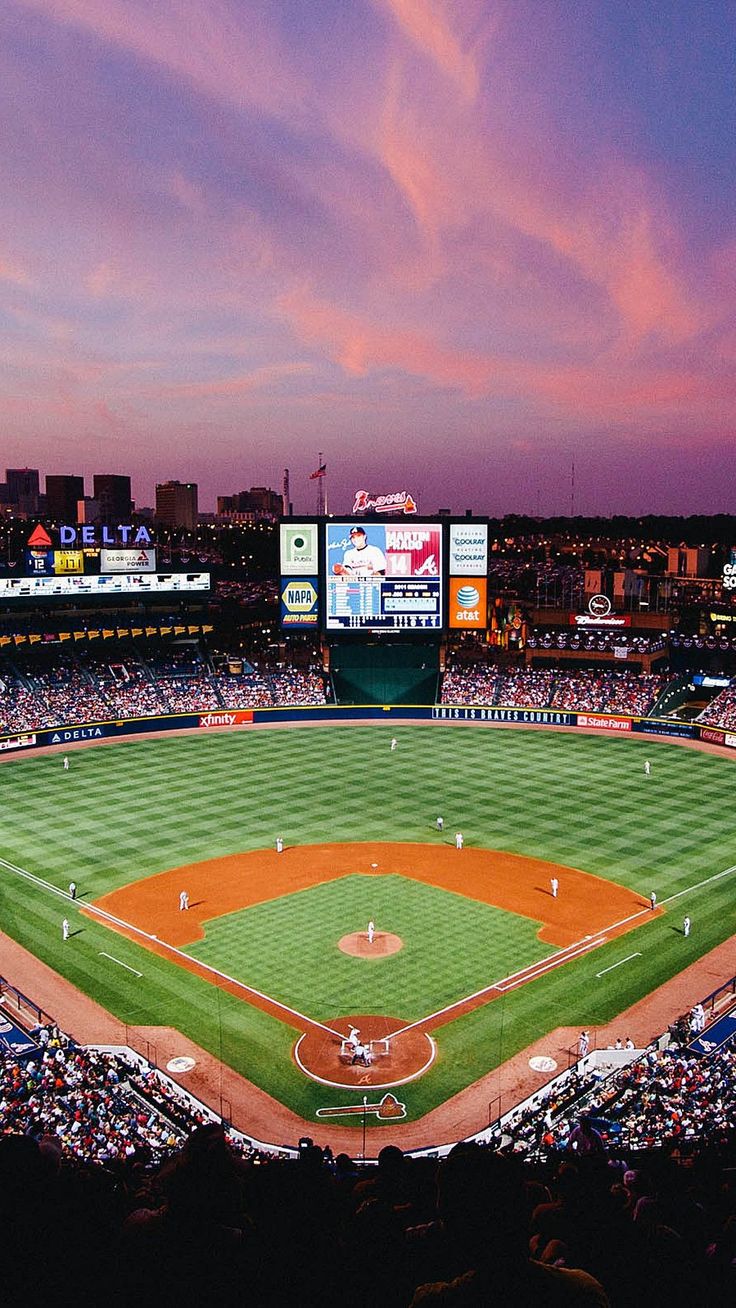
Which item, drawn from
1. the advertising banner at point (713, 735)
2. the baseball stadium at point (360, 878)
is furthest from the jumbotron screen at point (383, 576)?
the advertising banner at point (713, 735)

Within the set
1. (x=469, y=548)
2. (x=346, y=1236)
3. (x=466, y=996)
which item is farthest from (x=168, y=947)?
(x=469, y=548)

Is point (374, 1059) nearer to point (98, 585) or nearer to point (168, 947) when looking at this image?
point (168, 947)

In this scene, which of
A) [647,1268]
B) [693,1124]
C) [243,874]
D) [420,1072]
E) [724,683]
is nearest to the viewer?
[647,1268]

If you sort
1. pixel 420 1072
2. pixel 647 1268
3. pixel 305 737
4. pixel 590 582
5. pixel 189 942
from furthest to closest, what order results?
pixel 590 582, pixel 305 737, pixel 189 942, pixel 420 1072, pixel 647 1268

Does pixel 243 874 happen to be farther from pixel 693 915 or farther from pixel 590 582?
pixel 590 582

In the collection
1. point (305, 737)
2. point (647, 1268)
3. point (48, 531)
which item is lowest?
point (305, 737)

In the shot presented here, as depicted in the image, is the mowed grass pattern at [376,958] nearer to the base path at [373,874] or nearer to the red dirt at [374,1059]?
the base path at [373,874]

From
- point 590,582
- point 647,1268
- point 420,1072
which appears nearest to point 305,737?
point 590,582

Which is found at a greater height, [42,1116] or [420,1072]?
[42,1116]
